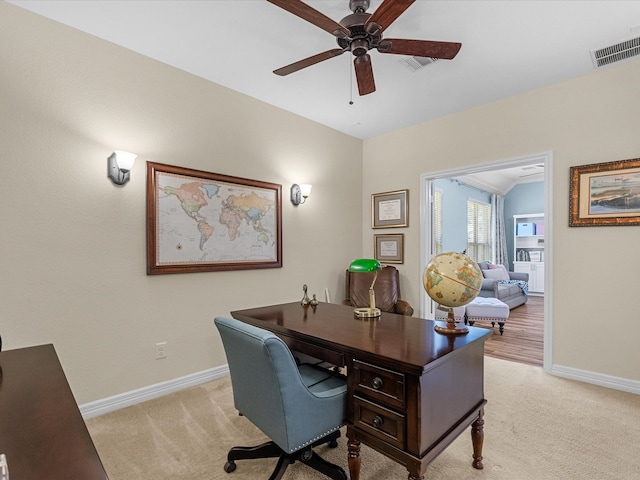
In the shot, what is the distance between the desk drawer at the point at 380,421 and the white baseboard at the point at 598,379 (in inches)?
102

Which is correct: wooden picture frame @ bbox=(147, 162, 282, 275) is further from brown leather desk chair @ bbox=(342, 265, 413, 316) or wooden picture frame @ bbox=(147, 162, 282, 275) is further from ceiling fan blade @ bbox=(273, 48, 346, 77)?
ceiling fan blade @ bbox=(273, 48, 346, 77)

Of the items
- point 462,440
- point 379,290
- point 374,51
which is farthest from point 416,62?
point 462,440

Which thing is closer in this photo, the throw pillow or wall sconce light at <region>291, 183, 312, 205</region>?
wall sconce light at <region>291, 183, 312, 205</region>

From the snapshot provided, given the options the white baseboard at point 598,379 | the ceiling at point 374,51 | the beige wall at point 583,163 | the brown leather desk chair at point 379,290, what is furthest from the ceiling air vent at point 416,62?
the white baseboard at point 598,379

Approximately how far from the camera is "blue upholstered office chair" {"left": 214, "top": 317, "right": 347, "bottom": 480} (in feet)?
4.70

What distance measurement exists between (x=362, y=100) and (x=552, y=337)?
2998 mm

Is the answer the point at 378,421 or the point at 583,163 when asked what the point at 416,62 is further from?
the point at 378,421

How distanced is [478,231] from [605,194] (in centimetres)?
514

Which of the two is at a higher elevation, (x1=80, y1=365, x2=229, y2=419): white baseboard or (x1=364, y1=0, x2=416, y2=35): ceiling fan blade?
(x1=364, y1=0, x2=416, y2=35): ceiling fan blade

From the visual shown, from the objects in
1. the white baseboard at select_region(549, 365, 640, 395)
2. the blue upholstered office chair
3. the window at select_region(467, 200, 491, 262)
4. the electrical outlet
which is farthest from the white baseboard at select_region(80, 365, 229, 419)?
the window at select_region(467, 200, 491, 262)

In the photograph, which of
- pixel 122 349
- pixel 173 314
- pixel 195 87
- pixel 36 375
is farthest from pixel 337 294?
pixel 36 375

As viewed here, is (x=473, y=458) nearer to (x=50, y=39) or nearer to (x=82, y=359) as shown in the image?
(x=82, y=359)

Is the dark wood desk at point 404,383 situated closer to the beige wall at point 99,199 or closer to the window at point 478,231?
the beige wall at point 99,199

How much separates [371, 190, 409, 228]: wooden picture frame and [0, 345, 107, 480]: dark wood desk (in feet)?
12.2
